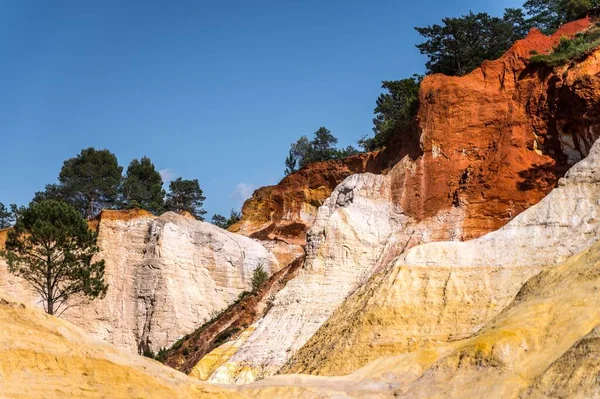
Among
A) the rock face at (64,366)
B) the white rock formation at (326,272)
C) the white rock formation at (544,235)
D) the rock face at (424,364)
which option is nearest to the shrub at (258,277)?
the white rock formation at (326,272)

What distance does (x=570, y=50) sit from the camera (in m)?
51.0

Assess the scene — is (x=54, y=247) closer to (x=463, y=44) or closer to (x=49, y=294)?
(x=49, y=294)

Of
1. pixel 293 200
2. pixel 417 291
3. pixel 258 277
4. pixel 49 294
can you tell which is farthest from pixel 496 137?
pixel 293 200

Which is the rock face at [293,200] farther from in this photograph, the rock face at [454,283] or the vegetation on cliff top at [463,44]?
the rock face at [454,283]

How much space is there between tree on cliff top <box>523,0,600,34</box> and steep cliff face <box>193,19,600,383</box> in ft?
37.1

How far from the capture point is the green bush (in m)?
49.6

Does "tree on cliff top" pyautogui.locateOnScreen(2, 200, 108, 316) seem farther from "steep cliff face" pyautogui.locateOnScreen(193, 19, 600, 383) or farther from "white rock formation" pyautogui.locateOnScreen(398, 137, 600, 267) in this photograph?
"white rock formation" pyautogui.locateOnScreen(398, 137, 600, 267)

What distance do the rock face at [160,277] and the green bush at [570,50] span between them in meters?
21.1

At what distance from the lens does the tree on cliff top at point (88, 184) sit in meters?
76.2

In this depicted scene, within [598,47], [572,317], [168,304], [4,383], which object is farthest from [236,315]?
[4,383]

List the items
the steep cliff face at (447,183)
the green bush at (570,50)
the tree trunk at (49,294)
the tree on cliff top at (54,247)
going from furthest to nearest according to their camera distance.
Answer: the green bush at (570,50), the tree on cliff top at (54,247), the tree trunk at (49,294), the steep cliff face at (447,183)

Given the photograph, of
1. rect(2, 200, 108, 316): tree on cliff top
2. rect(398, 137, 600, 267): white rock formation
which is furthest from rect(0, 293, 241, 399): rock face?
rect(2, 200, 108, 316): tree on cliff top

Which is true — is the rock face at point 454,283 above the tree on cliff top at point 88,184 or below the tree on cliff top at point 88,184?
below

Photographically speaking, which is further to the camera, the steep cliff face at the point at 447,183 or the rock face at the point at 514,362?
the steep cliff face at the point at 447,183
